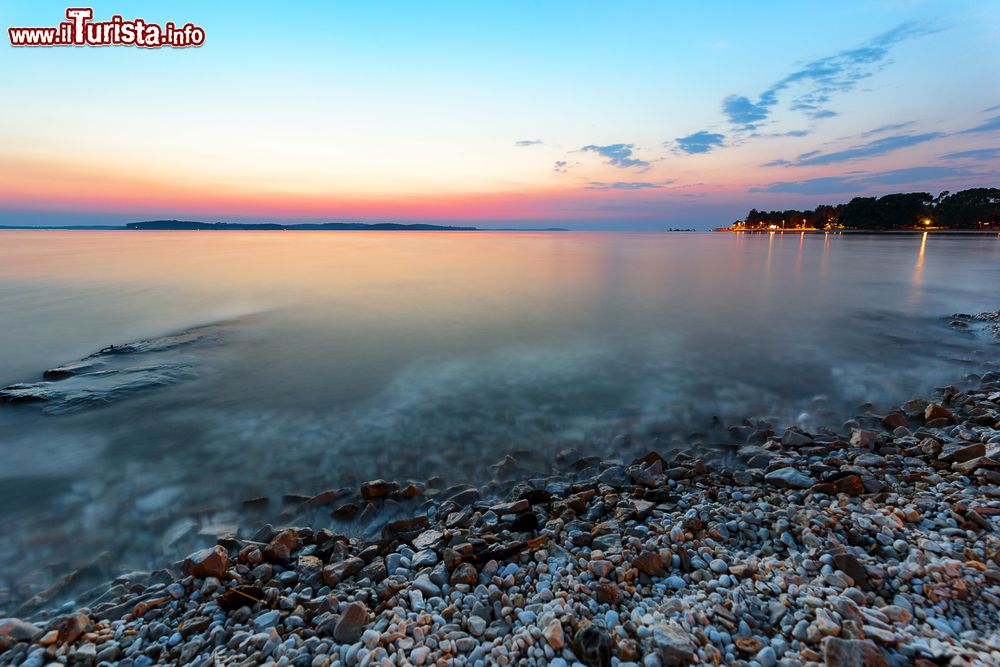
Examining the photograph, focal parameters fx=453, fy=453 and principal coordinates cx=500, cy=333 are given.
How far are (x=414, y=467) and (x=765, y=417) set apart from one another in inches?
208

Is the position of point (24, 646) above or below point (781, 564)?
below

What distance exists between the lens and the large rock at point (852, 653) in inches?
93.5

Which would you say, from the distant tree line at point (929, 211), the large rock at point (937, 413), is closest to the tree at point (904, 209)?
the distant tree line at point (929, 211)

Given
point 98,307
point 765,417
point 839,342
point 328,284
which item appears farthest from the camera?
point 328,284

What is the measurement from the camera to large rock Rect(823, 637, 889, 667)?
2375mm

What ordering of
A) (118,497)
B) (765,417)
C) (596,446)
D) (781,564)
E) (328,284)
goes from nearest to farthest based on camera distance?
1. (781,564)
2. (118,497)
3. (596,446)
4. (765,417)
5. (328,284)

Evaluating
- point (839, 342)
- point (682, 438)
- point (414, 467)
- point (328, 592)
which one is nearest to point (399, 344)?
point (414, 467)

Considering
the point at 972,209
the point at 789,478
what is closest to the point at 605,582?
the point at 789,478

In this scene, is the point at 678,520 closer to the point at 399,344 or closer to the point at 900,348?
the point at 399,344

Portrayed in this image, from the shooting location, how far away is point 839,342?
11.5 metres

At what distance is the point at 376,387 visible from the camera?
8430 millimetres

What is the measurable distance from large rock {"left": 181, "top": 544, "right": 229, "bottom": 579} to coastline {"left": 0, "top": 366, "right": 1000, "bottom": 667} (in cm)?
1

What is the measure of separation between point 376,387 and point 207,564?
4.93 metres

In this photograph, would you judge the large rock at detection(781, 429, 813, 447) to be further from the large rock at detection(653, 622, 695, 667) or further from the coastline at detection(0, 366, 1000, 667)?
the large rock at detection(653, 622, 695, 667)
